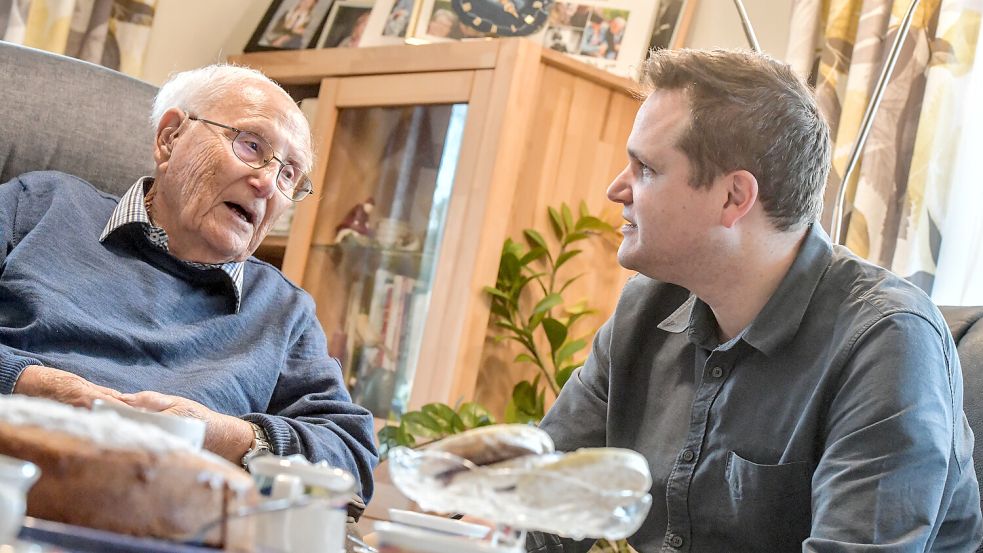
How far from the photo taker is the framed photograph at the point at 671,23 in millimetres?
3021

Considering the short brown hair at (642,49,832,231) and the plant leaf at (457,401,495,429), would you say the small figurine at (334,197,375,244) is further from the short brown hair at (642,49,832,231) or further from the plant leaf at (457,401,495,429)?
the short brown hair at (642,49,832,231)

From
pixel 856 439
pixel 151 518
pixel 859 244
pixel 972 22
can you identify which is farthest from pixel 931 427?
pixel 972 22

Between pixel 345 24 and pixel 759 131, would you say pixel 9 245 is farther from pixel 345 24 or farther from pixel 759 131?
pixel 345 24

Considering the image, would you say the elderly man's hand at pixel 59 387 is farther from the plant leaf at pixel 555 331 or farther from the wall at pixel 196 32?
the wall at pixel 196 32

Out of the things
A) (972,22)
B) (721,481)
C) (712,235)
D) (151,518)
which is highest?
(972,22)

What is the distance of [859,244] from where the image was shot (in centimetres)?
239

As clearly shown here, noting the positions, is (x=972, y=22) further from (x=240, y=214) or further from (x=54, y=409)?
(x=54, y=409)

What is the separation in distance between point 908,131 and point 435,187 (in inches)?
46.8

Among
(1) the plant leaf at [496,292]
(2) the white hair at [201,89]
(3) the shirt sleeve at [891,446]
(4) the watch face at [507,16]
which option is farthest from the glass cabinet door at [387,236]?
(3) the shirt sleeve at [891,446]

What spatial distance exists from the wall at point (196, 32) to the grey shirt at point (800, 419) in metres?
2.44

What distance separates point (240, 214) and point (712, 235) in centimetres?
74

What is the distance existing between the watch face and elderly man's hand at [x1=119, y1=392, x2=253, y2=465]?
191cm

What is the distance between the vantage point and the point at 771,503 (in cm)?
133

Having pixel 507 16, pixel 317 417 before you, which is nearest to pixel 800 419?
pixel 317 417
